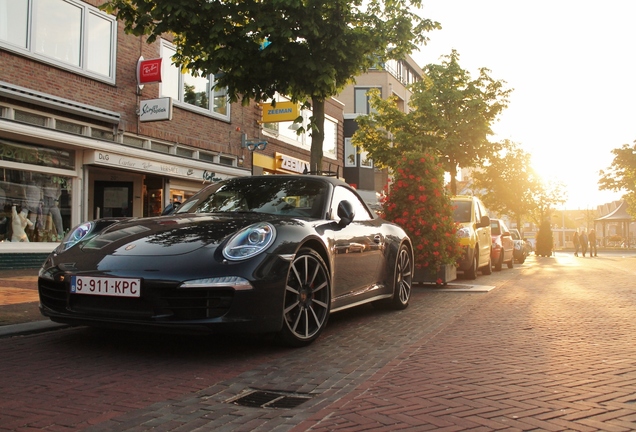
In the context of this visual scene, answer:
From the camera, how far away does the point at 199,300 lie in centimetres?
446

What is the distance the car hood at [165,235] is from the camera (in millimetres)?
4711

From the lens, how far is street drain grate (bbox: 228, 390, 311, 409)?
3527mm

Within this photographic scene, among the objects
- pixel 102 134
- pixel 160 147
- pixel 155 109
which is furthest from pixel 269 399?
pixel 160 147

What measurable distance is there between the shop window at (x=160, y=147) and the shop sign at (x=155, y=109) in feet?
3.70

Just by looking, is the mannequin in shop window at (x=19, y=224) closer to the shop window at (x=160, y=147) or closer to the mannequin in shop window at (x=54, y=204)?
the mannequin in shop window at (x=54, y=204)

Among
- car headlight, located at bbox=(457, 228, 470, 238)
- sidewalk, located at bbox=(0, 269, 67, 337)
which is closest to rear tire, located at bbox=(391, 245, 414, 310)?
sidewalk, located at bbox=(0, 269, 67, 337)

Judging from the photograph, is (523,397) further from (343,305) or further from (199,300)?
(343,305)

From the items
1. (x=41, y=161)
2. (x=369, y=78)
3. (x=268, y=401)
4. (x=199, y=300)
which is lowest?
(x=268, y=401)

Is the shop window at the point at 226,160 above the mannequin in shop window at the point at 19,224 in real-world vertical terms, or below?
above

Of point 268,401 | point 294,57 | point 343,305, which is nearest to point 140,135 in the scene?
point 294,57

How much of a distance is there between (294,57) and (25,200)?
23.9ft

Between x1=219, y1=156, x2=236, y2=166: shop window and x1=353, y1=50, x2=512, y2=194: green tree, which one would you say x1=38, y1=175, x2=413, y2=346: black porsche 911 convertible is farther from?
x1=353, y1=50, x2=512, y2=194: green tree

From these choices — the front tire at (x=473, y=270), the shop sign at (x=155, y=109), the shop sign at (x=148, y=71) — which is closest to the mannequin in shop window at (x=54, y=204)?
the shop sign at (x=155, y=109)

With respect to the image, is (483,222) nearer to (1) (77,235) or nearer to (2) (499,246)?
(2) (499,246)
